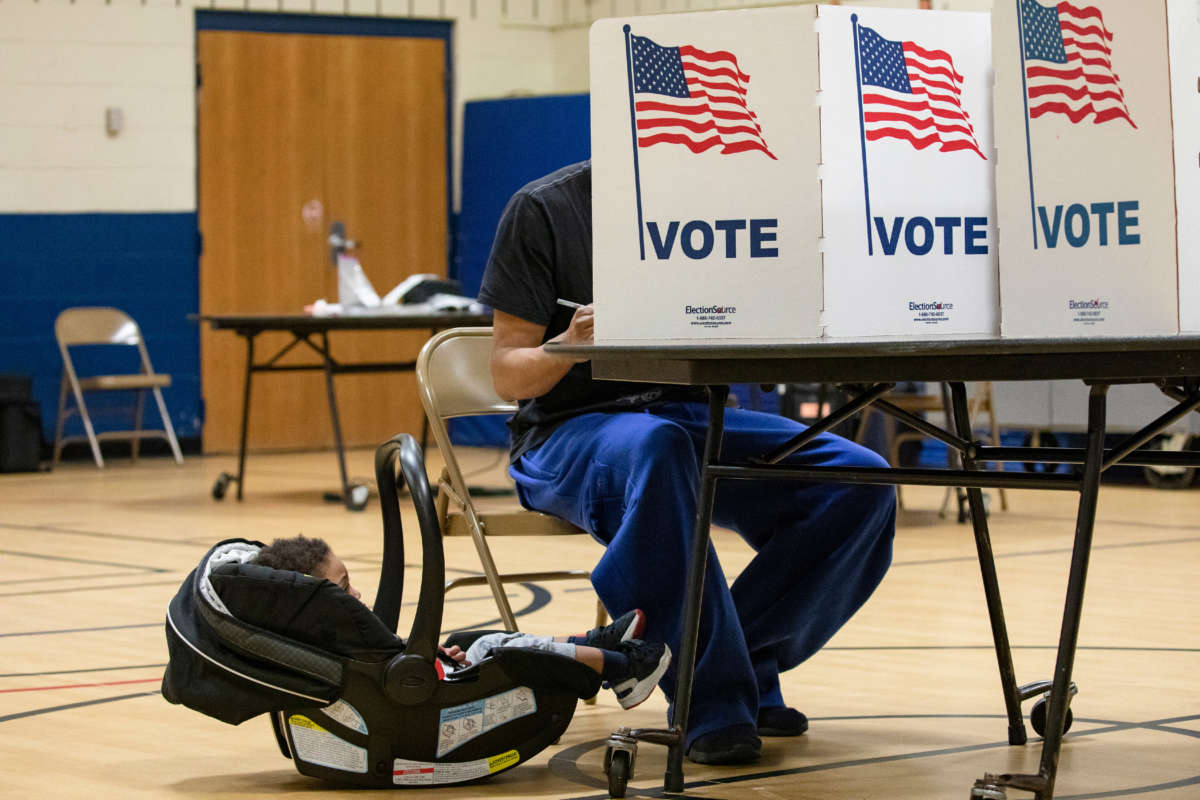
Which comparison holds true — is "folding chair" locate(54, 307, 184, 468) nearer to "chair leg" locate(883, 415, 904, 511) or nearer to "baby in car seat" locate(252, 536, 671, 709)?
"chair leg" locate(883, 415, 904, 511)

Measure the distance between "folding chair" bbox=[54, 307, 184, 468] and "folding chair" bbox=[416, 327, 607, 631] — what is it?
6.04 m

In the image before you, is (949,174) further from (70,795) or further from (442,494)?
(70,795)

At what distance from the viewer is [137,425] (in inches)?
370

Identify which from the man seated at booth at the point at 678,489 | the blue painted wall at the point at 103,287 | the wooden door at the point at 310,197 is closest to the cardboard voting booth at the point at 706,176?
the man seated at booth at the point at 678,489

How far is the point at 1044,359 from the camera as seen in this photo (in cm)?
197

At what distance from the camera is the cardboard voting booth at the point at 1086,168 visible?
1953 mm

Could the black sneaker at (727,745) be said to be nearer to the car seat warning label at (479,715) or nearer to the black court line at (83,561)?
the car seat warning label at (479,715)

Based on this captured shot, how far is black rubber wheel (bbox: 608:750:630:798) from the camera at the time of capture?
2.27 meters

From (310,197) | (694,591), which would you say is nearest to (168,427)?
(310,197)

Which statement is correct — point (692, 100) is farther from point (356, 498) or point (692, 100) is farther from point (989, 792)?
point (356, 498)

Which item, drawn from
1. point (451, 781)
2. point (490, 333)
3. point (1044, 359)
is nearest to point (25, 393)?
point (490, 333)

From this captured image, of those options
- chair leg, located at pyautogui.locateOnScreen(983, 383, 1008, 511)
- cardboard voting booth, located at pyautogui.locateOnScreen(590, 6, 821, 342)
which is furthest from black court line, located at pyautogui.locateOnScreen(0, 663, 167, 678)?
chair leg, located at pyautogui.locateOnScreen(983, 383, 1008, 511)

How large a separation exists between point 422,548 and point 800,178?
0.73 metres

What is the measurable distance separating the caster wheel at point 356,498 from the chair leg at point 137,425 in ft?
9.70
